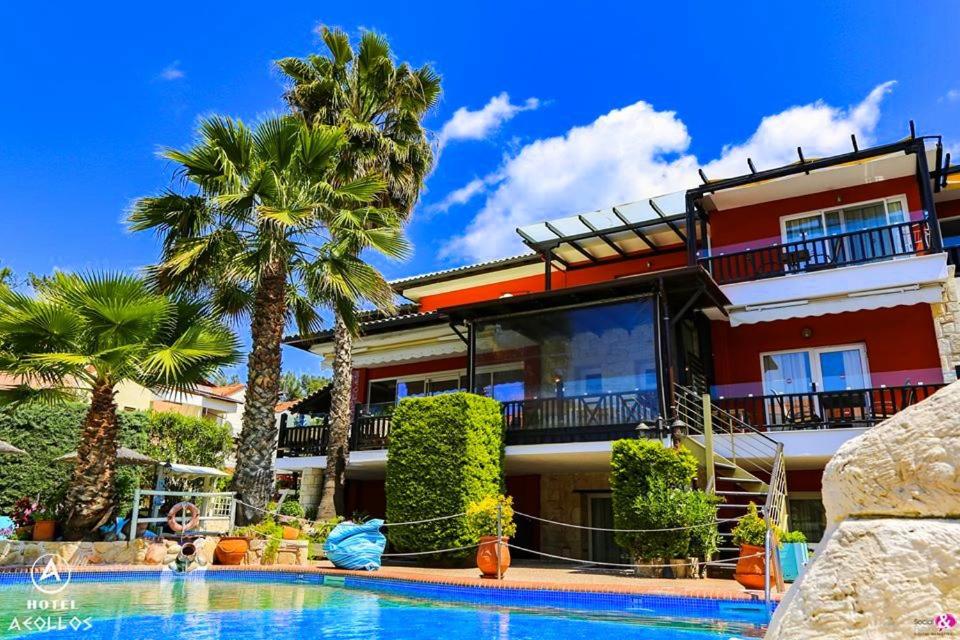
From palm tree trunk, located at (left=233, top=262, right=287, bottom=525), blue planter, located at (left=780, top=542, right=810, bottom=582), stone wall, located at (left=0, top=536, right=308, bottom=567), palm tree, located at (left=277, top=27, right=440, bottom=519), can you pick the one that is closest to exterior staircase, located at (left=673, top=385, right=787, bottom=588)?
blue planter, located at (left=780, top=542, right=810, bottom=582)

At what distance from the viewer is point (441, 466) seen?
14711 millimetres

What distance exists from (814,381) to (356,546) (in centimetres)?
1110

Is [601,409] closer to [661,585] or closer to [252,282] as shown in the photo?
[661,585]

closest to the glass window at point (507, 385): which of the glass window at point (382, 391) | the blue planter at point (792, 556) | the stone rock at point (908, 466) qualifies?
the blue planter at point (792, 556)

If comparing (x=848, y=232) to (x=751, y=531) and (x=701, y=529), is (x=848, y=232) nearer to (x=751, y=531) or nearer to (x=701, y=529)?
(x=701, y=529)

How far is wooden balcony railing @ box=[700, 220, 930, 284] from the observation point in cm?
1568

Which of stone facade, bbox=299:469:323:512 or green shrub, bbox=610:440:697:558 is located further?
stone facade, bbox=299:469:323:512

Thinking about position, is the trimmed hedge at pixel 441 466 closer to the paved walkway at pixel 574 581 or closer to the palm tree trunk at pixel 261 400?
the paved walkway at pixel 574 581

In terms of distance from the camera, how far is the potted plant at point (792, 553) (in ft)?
36.6

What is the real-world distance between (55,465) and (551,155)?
70.2 ft

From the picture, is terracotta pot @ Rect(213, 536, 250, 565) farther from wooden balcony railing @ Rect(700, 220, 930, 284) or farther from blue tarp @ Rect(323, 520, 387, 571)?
wooden balcony railing @ Rect(700, 220, 930, 284)

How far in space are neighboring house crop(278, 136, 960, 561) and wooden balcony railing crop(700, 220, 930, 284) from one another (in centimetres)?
4

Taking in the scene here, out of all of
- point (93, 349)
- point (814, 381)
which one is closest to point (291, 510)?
point (93, 349)

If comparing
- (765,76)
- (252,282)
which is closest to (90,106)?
(252,282)
